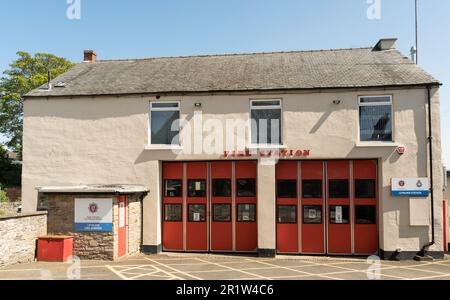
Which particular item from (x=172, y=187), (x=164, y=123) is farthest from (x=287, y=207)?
(x=164, y=123)

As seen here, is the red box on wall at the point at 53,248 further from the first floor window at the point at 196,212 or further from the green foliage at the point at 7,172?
the green foliage at the point at 7,172

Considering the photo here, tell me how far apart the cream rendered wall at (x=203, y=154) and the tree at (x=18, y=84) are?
26.3 metres

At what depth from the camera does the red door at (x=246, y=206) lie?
461 inches

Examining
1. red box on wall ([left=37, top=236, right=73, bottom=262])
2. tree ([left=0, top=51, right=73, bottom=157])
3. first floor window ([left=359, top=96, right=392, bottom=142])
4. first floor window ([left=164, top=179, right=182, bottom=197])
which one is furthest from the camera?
tree ([left=0, top=51, right=73, bottom=157])

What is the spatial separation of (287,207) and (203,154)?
3635 millimetres

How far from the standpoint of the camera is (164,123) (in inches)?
474

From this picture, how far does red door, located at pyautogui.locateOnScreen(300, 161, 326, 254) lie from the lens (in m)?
11.5

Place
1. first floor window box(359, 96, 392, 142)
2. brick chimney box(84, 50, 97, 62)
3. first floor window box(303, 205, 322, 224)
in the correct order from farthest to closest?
brick chimney box(84, 50, 97, 62), first floor window box(303, 205, 322, 224), first floor window box(359, 96, 392, 142)

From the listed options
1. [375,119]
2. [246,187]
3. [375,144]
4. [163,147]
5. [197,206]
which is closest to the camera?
[375,144]

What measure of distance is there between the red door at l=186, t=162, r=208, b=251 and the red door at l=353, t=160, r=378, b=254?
5438mm

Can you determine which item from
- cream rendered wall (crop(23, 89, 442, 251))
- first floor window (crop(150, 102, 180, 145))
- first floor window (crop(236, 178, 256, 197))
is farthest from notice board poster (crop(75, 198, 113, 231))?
first floor window (crop(236, 178, 256, 197))

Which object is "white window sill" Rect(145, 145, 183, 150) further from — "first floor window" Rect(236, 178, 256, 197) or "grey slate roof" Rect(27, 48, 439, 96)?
"first floor window" Rect(236, 178, 256, 197)

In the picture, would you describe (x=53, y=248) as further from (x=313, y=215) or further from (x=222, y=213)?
(x=313, y=215)
